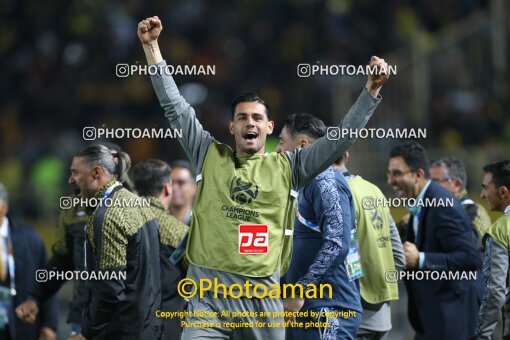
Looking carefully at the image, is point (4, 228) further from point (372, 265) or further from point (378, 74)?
point (378, 74)

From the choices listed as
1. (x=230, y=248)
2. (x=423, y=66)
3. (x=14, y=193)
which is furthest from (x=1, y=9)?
(x=230, y=248)

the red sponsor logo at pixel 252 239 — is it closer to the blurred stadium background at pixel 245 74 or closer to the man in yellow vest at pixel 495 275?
the man in yellow vest at pixel 495 275

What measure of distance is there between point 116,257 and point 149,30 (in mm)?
1365

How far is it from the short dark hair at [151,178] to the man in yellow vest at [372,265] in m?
1.39

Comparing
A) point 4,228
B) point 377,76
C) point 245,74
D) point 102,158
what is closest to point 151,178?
point 102,158

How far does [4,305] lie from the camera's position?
29.5 ft

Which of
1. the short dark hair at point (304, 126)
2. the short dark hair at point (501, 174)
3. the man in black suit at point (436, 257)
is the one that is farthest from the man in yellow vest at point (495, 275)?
the short dark hair at point (304, 126)

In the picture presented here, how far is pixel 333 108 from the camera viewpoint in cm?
1341

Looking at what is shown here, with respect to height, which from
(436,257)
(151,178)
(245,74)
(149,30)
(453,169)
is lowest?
(436,257)

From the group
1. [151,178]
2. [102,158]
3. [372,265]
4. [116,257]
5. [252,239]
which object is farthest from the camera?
[151,178]

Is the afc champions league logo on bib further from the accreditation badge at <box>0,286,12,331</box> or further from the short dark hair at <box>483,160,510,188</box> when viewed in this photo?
the accreditation badge at <box>0,286,12,331</box>

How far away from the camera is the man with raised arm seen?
6.13 meters

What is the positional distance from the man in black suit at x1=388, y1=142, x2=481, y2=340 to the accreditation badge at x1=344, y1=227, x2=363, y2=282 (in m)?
0.79

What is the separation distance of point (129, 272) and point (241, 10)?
39.9 feet
